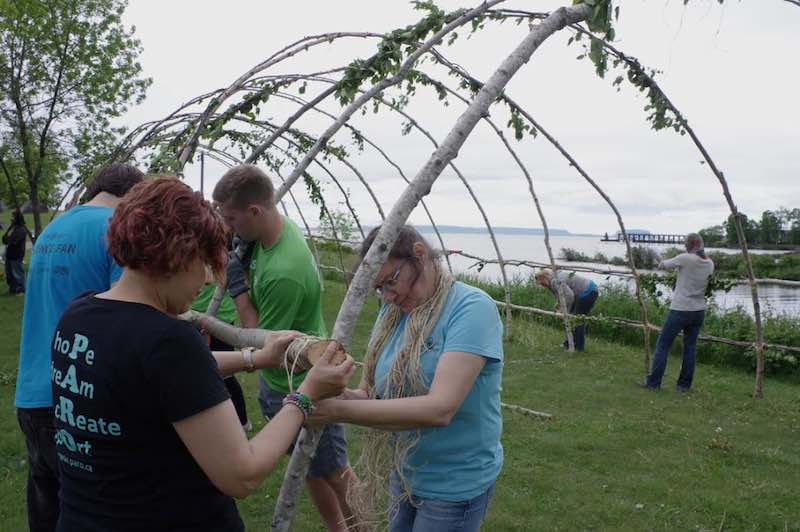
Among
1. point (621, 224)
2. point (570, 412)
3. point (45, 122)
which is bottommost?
point (570, 412)

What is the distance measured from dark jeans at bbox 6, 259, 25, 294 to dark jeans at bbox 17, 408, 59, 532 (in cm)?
1187

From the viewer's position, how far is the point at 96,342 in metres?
1.31

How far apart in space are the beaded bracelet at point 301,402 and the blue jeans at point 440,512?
638mm

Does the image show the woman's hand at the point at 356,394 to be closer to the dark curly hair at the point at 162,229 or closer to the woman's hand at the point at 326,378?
the woman's hand at the point at 326,378

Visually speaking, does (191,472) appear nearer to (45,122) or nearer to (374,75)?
(374,75)

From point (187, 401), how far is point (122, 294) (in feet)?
0.96

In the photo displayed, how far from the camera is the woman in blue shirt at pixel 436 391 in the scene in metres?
1.83

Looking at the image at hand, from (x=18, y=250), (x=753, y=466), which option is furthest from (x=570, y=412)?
(x=18, y=250)

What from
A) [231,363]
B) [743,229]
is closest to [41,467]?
[231,363]

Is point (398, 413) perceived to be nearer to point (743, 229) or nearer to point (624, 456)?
point (624, 456)

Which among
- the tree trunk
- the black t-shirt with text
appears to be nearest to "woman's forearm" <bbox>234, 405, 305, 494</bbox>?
the black t-shirt with text

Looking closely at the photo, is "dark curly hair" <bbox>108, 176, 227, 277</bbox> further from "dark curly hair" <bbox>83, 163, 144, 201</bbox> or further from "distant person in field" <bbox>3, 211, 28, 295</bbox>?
"distant person in field" <bbox>3, 211, 28, 295</bbox>

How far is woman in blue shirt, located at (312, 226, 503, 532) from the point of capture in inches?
72.1

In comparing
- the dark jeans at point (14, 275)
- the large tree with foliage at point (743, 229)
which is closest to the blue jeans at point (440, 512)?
the large tree with foliage at point (743, 229)
